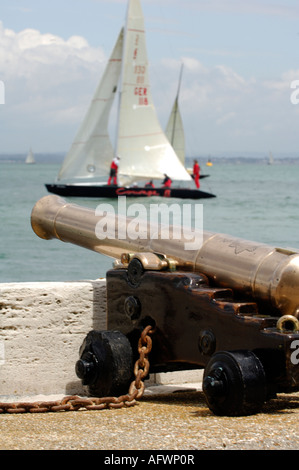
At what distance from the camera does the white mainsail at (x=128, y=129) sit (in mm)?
43812

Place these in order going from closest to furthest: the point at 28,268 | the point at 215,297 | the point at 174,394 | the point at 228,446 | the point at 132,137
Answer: the point at 228,446 → the point at 215,297 → the point at 174,394 → the point at 28,268 → the point at 132,137

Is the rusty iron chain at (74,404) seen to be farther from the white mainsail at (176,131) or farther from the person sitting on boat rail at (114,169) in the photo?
the white mainsail at (176,131)

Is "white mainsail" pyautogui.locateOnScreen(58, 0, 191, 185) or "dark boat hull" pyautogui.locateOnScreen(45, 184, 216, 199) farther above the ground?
"white mainsail" pyautogui.locateOnScreen(58, 0, 191, 185)

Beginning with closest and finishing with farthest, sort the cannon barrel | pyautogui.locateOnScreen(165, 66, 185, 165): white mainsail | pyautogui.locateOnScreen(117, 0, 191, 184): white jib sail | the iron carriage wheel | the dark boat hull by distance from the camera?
the iron carriage wheel → the cannon barrel → pyautogui.locateOnScreen(117, 0, 191, 184): white jib sail → the dark boat hull → pyautogui.locateOnScreen(165, 66, 185, 165): white mainsail

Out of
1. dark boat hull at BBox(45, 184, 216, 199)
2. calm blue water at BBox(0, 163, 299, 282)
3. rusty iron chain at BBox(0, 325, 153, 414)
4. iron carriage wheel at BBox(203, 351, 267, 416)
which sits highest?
dark boat hull at BBox(45, 184, 216, 199)

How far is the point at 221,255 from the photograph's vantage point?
464 cm

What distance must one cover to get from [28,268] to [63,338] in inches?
830

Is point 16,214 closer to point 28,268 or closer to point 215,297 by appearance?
point 28,268

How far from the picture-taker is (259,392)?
406 centimetres

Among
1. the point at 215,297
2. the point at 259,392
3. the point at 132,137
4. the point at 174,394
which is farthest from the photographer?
the point at 132,137

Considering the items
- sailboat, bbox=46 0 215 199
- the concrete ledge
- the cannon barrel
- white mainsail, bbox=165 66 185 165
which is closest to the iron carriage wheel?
the cannon barrel

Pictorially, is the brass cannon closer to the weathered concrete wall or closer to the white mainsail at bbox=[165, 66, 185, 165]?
the weathered concrete wall

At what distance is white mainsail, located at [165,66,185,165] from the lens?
6775cm

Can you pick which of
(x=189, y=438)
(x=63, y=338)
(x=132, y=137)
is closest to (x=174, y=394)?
(x=63, y=338)
